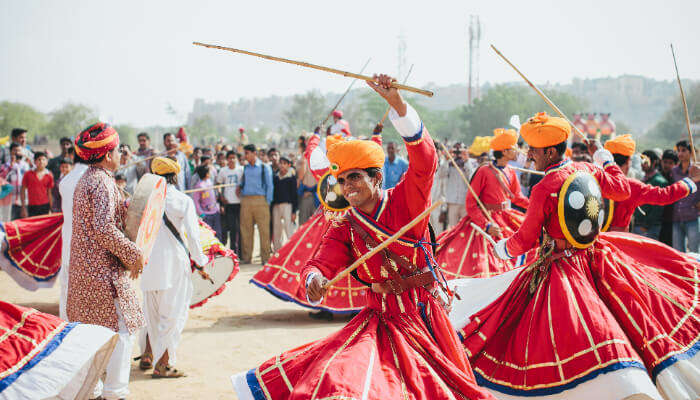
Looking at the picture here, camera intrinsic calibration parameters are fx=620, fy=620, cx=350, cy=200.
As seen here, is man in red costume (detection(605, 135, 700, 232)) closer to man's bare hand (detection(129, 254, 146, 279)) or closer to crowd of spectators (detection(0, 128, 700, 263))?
man's bare hand (detection(129, 254, 146, 279))

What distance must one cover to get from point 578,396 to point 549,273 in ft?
3.00

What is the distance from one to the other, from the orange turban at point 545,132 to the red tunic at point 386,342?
184 cm

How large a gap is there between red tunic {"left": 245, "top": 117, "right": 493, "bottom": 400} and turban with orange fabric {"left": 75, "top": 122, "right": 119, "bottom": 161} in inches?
91.8

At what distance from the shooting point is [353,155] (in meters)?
3.43

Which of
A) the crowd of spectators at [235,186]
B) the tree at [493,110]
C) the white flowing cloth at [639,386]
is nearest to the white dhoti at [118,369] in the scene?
the white flowing cloth at [639,386]

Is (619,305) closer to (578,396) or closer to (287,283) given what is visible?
(578,396)

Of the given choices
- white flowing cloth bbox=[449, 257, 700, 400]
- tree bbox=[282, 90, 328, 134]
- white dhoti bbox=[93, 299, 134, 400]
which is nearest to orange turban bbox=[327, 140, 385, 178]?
white flowing cloth bbox=[449, 257, 700, 400]

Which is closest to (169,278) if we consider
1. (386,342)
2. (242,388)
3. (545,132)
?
(242,388)

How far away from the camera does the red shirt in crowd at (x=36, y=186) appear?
Result: 12.8 m

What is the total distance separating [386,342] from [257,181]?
10.1 meters

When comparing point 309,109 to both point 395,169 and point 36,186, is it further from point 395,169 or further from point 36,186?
point 395,169

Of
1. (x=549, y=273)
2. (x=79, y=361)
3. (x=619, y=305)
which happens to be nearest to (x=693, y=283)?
(x=619, y=305)

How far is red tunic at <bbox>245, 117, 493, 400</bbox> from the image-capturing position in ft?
9.61

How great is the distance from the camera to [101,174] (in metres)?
4.91
